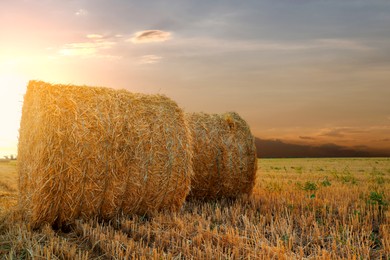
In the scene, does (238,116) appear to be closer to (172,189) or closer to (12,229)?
(172,189)

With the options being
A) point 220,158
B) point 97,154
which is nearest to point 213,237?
point 97,154

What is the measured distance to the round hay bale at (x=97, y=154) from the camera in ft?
21.8

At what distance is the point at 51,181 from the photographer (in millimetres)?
6574

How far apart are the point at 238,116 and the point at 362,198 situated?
374 centimetres

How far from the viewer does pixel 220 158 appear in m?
9.75

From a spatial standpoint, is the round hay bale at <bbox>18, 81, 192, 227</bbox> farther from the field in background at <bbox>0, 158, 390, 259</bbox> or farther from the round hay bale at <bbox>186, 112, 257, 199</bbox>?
the round hay bale at <bbox>186, 112, 257, 199</bbox>

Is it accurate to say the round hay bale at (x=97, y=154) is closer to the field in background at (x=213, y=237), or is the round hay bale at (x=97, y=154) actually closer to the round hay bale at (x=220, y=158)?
the field in background at (x=213, y=237)

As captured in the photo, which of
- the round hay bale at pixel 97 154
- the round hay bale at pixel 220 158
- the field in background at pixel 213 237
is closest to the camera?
the field in background at pixel 213 237

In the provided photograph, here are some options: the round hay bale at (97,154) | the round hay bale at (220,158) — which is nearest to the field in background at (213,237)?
the round hay bale at (97,154)

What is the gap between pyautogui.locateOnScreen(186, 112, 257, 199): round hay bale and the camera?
9.66 metres

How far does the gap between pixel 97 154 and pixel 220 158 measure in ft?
12.1

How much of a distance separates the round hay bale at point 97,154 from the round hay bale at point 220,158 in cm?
154

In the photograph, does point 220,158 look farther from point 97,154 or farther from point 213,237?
point 213,237

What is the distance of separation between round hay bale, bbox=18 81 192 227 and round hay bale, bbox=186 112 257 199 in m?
1.54
